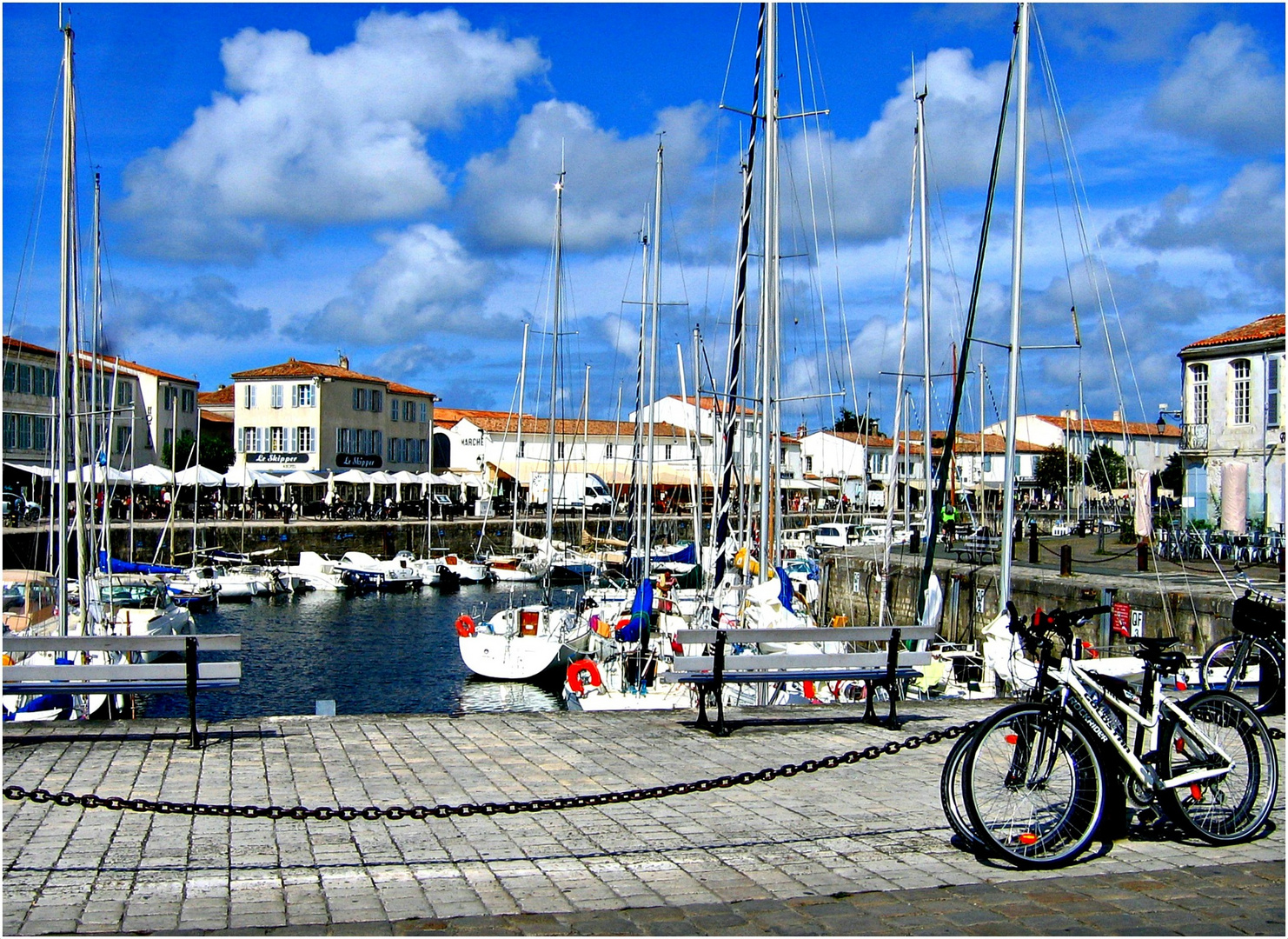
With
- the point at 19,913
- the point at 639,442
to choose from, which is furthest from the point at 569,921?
the point at 639,442

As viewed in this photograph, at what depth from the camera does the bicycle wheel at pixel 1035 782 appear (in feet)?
22.2

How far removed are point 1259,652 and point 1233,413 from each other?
124 feet

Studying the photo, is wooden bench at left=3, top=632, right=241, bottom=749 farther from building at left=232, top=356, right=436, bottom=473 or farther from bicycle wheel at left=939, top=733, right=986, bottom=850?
building at left=232, top=356, right=436, bottom=473

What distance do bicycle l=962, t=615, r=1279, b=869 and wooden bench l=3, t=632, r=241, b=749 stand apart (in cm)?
575

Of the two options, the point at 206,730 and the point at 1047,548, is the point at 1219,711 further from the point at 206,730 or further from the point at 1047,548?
the point at 1047,548

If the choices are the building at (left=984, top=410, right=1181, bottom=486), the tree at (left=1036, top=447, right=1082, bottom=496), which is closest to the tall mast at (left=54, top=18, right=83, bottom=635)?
the tree at (left=1036, top=447, right=1082, bottom=496)

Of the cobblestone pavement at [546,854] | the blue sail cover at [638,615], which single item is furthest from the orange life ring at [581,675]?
the cobblestone pavement at [546,854]

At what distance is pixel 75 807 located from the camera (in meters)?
7.88

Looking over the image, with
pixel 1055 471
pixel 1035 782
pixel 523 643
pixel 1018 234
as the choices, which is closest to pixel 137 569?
pixel 523 643

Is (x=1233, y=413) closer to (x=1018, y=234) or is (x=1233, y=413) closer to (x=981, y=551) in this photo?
(x=981, y=551)

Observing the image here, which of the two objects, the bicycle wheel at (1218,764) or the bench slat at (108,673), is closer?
the bicycle wheel at (1218,764)

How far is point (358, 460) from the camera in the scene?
298 feet

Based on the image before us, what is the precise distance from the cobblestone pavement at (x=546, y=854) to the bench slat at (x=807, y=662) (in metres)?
0.73

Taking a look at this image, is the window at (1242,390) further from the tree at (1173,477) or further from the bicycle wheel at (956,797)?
the bicycle wheel at (956,797)
